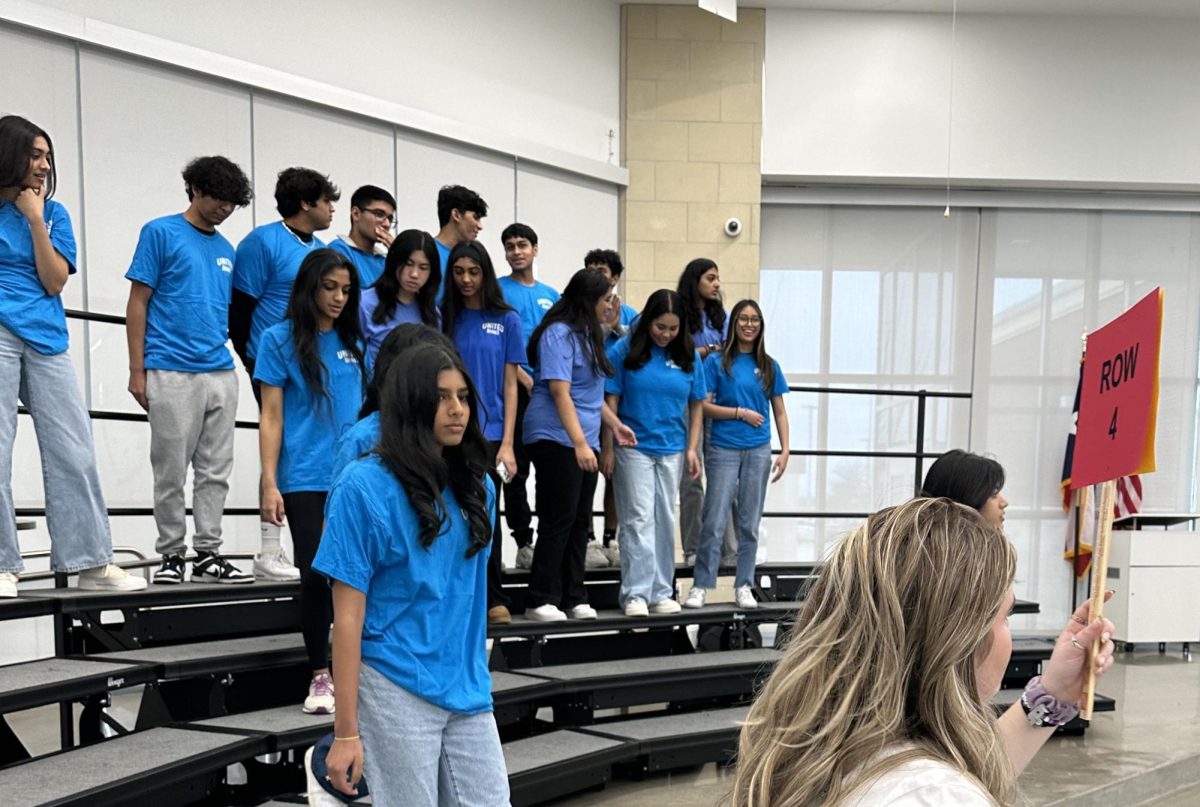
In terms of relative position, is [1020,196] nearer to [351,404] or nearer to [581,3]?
[581,3]

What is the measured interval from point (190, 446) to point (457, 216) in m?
1.56

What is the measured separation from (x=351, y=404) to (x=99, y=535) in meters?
0.95

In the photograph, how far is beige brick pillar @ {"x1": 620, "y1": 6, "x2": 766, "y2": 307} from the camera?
9047 mm

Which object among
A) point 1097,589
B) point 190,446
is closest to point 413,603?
point 1097,589

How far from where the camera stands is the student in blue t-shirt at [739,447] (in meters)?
5.91

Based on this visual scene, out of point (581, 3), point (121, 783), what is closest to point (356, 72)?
point (581, 3)

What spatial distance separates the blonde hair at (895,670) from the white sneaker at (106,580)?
3.38 meters

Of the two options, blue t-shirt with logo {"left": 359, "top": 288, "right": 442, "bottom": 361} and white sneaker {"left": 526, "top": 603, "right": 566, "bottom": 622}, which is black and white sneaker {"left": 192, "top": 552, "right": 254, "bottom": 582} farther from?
white sneaker {"left": 526, "top": 603, "right": 566, "bottom": 622}

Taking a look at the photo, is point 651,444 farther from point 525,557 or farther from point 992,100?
point 992,100

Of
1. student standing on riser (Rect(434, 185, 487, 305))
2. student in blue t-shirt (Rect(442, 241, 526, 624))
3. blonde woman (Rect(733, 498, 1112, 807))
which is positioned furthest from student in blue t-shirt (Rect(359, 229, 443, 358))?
blonde woman (Rect(733, 498, 1112, 807))

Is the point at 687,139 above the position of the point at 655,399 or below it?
above

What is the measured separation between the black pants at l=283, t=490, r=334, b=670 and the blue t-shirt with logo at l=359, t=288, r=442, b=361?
0.75 metres

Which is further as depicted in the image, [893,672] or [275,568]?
[275,568]

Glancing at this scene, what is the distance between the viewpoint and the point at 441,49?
778cm
